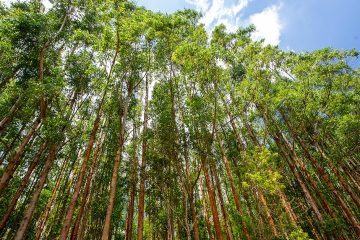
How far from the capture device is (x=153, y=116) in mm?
12273

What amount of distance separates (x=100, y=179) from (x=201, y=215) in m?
6.55

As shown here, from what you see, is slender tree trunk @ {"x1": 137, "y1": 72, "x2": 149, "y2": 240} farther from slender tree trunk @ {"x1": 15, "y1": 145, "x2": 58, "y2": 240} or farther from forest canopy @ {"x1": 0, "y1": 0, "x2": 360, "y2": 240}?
slender tree trunk @ {"x1": 15, "y1": 145, "x2": 58, "y2": 240}

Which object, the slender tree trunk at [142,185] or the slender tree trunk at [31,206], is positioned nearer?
the slender tree trunk at [31,206]

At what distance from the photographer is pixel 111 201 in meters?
8.38

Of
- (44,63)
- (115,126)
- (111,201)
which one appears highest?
(44,63)

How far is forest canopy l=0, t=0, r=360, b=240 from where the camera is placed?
9.07 metres

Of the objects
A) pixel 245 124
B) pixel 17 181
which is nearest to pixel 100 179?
pixel 17 181

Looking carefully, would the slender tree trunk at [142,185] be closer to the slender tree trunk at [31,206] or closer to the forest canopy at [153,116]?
the forest canopy at [153,116]

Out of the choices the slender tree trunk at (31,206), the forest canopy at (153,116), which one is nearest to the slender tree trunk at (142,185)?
the forest canopy at (153,116)

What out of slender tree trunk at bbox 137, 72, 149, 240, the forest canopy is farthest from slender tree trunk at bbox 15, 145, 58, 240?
slender tree trunk at bbox 137, 72, 149, 240

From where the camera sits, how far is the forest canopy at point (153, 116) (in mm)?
9070

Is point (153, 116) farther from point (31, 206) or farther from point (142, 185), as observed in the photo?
point (31, 206)

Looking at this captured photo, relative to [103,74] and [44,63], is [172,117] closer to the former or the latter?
[103,74]

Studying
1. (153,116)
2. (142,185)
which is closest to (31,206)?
(142,185)
